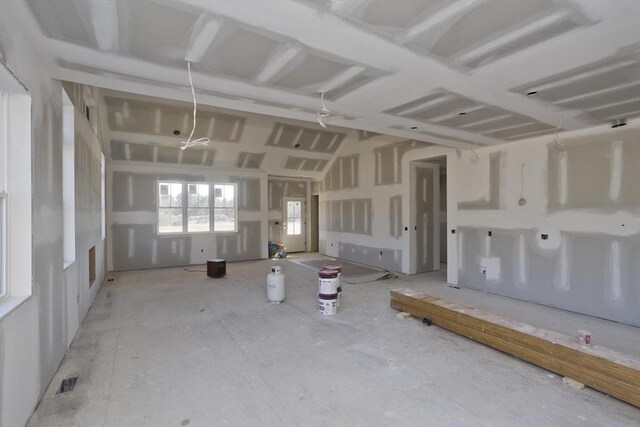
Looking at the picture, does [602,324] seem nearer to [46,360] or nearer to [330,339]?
[330,339]

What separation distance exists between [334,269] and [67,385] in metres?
2.92

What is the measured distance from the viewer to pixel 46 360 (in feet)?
8.27

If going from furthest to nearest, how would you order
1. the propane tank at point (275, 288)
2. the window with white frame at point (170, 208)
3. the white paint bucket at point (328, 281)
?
the window with white frame at point (170, 208)
the propane tank at point (275, 288)
the white paint bucket at point (328, 281)

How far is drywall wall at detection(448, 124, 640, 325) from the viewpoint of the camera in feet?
13.0

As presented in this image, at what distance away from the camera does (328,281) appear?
4.24 m

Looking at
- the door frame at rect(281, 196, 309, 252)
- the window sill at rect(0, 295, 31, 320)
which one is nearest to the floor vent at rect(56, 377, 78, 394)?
the window sill at rect(0, 295, 31, 320)

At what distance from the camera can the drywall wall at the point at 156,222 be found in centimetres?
753

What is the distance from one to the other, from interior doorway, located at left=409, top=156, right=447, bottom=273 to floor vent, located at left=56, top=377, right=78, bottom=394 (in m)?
6.00

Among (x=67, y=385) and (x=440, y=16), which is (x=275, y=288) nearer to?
(x=67, y=385)

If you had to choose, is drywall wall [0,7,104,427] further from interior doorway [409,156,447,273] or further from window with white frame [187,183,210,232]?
interior doorway [409,156,447,273]

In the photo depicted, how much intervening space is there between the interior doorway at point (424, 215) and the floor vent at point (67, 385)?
600 cm

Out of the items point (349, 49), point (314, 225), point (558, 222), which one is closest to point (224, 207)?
point (314, 225)

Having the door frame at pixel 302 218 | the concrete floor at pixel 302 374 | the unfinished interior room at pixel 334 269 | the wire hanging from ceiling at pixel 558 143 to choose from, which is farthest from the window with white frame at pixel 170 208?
the wire hanging from ceiling at pixel 558 143

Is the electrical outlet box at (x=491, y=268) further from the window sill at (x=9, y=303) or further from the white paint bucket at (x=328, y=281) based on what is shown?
the window sill at (x=9, y=303)
